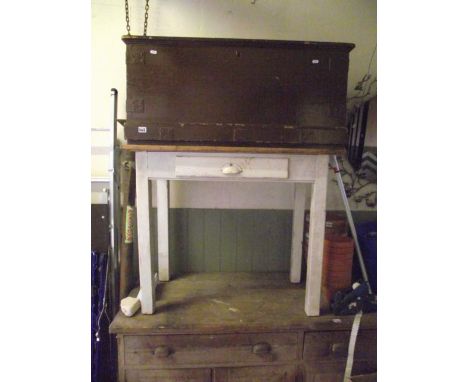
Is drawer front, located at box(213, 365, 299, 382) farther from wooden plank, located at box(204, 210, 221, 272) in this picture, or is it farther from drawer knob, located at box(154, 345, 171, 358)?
wooden plank, located at box(204, 210, 221, 272)

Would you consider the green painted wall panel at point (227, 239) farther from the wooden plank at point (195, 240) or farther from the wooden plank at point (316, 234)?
the wooden plank at point (316, 234)

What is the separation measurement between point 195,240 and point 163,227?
25 centimetres

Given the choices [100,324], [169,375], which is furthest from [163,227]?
[169,375]

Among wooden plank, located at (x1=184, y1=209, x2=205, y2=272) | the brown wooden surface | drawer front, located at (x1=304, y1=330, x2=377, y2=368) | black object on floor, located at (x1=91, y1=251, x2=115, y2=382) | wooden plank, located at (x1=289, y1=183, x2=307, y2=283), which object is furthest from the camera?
wooden plank, located at (x1=184, y1=209, x2=205, y2=272)

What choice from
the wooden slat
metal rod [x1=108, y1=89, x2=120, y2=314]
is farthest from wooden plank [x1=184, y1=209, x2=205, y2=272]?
metal rod [x1=108, y1=89, x2=120, y2=314]

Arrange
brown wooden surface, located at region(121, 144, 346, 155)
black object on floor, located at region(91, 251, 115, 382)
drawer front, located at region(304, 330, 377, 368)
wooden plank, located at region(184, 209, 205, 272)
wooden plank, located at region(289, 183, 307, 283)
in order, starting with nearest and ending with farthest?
brown wooden surface, located at region(121, 144, 346, 155)
drawer front, located at region(304, 330, 377, 368)
black object on floor, located at region(91, 251, 115, 382)
wooden plank, located at region(289, 183, 307, 283)
wooden plank, located at region(184, 209, 205, 272)

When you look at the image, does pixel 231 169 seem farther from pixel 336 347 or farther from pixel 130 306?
pixel 336 347

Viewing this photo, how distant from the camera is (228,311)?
1.33 metres

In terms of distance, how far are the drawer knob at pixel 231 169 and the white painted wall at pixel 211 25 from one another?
93cm

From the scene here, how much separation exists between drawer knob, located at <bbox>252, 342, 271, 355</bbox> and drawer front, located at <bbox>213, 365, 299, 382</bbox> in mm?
76

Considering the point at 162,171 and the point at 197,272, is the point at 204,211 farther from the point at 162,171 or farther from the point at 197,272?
the point at 162,171

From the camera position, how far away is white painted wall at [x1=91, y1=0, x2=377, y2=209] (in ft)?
5.62

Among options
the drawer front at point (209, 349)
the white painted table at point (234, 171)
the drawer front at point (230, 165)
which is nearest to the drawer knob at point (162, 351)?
the drawer front at point (209, 349)
